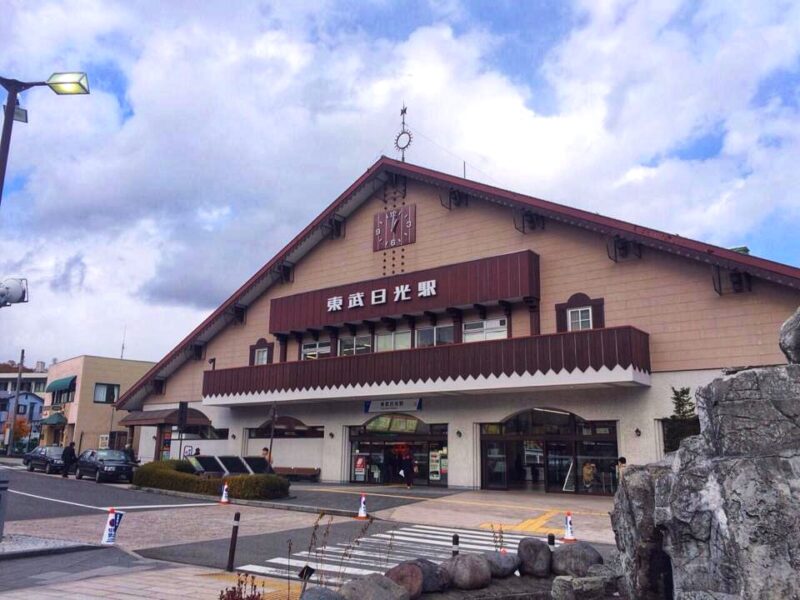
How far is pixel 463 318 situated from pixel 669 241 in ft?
29.7

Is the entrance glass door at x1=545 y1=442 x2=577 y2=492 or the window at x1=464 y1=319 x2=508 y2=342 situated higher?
the window at x1=464 y1=319 x2=508 y2=342

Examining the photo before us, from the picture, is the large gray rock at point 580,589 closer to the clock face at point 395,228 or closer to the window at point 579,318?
the window at point 579,318

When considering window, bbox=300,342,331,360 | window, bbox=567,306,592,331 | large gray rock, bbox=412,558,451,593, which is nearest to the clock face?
window, bbox=300,342,331,360

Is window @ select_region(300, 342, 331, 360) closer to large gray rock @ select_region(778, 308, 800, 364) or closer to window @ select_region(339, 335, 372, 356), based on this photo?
window @ select_region(339, 335, 372, 356)

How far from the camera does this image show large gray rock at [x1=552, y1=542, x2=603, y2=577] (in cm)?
896

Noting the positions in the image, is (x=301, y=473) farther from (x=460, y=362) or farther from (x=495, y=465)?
(x=460, y=362)

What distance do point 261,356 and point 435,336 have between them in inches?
445

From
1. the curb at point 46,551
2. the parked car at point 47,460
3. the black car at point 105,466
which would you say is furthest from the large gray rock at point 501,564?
the parked car at point 47,460

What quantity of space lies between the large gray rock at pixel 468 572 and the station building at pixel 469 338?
583 inches

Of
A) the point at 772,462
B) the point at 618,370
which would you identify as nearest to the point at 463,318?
the point at 618,370

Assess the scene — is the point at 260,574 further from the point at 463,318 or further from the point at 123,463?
the point at 123,463

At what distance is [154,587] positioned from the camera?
8.98 m

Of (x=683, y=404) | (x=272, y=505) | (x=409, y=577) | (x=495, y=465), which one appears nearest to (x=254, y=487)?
(x=272, y=505)

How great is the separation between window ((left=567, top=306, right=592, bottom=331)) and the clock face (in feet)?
27.8
